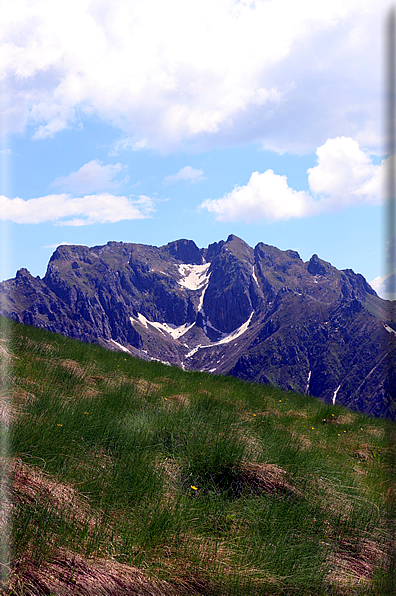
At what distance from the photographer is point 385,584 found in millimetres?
3344

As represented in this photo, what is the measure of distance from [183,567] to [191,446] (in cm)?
201

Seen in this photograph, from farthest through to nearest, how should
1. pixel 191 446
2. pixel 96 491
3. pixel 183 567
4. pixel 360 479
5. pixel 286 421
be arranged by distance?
pixel 286 421, pixel 360 479, pixel 191 446, pixel 96 491, pixel 183 567

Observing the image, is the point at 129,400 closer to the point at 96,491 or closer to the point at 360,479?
the point at 96,491

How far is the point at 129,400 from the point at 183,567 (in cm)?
404

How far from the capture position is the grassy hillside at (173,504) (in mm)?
3029

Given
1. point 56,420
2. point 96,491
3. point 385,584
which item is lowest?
point 385,584

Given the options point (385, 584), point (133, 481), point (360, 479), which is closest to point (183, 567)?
point (133, 481)

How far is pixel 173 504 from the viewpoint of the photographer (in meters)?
3.89

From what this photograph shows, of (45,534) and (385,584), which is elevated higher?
(45,534)

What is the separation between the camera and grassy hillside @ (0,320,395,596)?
3029 mm

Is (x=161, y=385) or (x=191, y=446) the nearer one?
(x=191, y=446)

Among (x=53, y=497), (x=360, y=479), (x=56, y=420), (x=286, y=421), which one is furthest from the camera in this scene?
(x=286, y=421)

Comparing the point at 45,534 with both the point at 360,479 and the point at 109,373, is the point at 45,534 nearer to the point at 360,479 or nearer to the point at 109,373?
the point at 360,479

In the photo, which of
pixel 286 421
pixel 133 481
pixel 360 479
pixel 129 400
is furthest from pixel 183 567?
pixel 286 421
